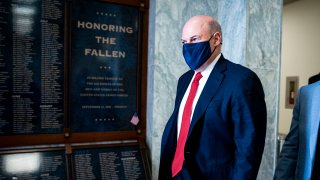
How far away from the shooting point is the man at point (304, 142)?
1465 mm

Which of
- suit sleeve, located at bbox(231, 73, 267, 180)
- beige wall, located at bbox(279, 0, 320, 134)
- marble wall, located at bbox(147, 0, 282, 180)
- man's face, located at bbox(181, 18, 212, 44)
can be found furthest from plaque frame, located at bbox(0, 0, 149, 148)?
beige wall, located at bbox(279, 0, 320, 134)

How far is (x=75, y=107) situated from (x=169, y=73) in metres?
0.91

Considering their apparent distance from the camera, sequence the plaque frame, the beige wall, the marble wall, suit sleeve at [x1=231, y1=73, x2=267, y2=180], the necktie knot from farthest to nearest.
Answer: the beige wall < the marble wall < the plaque frame < the necktie knot < suit sleeve at [x1=231, y1=73, x2=267, y2=180]

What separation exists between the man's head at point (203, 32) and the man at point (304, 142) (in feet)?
1.78

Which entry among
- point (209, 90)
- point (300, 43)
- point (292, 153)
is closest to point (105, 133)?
point (209, 90)

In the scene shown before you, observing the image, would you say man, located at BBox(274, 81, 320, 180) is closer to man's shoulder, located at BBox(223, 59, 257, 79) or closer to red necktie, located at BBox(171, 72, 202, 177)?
man's shoulder, located at BBox(223, 59, 257, 79)

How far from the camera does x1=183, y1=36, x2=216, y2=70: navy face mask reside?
160cm

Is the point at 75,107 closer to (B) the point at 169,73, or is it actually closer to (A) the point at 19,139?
(A) the point at 19,139

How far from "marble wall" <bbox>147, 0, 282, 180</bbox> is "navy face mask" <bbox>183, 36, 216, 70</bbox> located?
3.35 feet

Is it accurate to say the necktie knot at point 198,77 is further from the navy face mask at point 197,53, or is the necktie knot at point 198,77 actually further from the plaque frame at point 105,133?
the plaque frame at point 105,133

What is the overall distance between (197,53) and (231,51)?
4.07ft

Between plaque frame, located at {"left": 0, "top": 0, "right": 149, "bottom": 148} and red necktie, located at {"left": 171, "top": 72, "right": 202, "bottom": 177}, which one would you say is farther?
plaque frame, located at {"left": 0, "top": 0, "right": 149, "bottom": 148}

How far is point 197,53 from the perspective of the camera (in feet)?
5.28

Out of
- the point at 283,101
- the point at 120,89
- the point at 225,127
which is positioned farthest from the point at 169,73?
the point at 283,101
